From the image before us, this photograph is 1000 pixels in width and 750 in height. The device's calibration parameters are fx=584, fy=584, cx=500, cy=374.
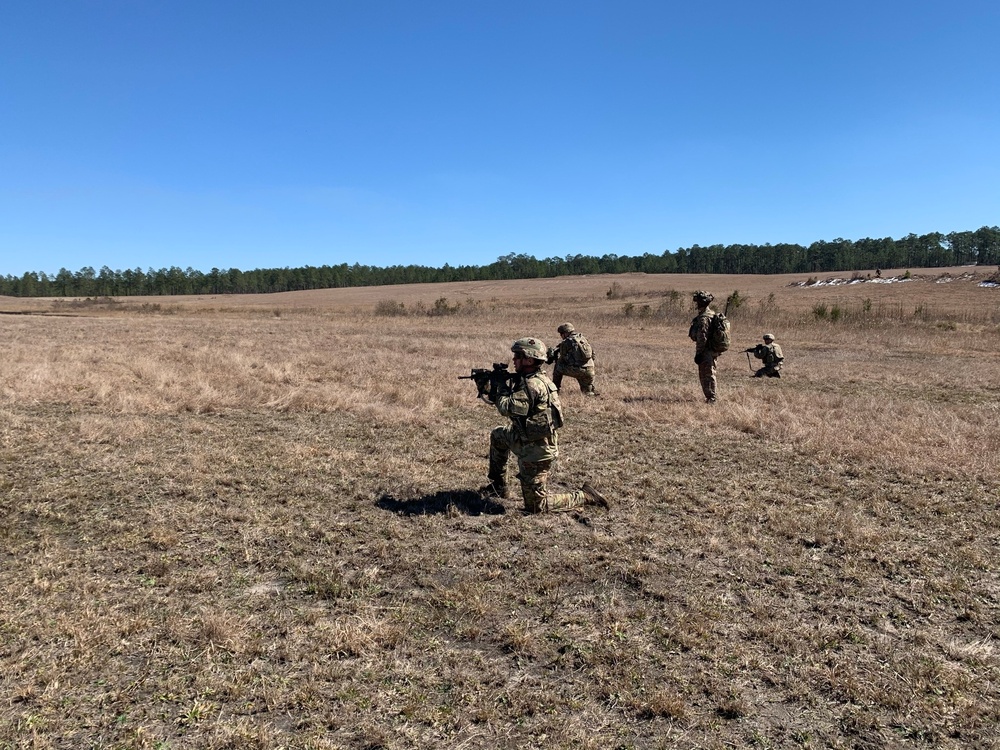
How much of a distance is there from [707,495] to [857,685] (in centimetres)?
325

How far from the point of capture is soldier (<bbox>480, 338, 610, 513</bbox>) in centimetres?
590

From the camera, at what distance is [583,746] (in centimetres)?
301

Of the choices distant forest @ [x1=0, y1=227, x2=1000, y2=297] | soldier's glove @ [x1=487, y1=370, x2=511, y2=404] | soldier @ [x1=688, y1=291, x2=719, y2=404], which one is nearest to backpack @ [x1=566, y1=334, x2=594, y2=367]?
soldier @ [x1=688, y1=291, x2=719, y2=404]

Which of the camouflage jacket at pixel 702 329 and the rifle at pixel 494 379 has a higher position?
the camouflage jacket at pixel 702 329

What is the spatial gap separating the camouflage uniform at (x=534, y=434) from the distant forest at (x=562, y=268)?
118m

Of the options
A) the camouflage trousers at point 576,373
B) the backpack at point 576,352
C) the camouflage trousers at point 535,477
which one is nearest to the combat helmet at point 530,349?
the camouflage trousers at point 535,477

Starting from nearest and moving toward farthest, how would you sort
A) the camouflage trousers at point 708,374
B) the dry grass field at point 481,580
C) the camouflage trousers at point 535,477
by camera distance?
the dry grass field at point 481,580, the camouflage trousers at point 535,477, the camouflage trousers at point 708,374

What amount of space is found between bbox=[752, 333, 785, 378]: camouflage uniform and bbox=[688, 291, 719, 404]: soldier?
154 inches

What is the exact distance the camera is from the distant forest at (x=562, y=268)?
364ft

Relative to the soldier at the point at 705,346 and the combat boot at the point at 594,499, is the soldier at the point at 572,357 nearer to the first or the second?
the soldier at the point at 705,346

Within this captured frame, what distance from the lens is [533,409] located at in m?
5.91

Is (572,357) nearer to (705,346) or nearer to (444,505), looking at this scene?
(705,346)

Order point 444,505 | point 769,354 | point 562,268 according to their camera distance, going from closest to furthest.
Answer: point 444,505
point 769,354
point 562,268

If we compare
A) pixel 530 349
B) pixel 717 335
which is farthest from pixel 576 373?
pixel 530 349
